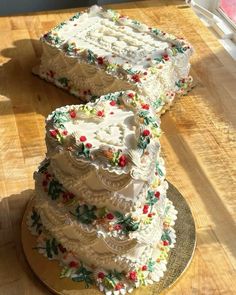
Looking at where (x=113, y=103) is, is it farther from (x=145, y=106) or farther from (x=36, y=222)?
(x=36, y=222)

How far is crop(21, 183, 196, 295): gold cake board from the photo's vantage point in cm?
227

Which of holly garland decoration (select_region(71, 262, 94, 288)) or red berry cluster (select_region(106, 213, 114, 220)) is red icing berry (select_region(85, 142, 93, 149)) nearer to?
red berry cluster (select_region(106, 213, 114, 220))

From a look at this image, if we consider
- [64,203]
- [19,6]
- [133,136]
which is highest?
[133,136]

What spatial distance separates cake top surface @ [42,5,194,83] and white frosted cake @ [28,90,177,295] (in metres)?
0.81

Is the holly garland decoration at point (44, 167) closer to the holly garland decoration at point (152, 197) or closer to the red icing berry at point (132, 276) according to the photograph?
the holly garland decoration at point (152, 197)

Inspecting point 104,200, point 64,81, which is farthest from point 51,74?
point 104,200

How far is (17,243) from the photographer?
251 cm

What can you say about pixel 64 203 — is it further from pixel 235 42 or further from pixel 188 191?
pixel 235 42

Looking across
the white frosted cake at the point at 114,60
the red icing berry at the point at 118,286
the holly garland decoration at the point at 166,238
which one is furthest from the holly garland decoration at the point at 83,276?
the white frosted cake at the point at 114,60

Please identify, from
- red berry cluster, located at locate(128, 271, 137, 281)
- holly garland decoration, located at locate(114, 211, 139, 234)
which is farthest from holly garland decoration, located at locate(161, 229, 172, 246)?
holly garland decoration, located at locate(114, 211, 139, 234)

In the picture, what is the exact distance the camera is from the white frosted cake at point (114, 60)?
3.17 m

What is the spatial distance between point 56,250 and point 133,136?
0.63 metres

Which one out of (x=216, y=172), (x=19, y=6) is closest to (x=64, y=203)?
(x=216, y=172)

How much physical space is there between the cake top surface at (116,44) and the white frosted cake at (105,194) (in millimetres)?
813
